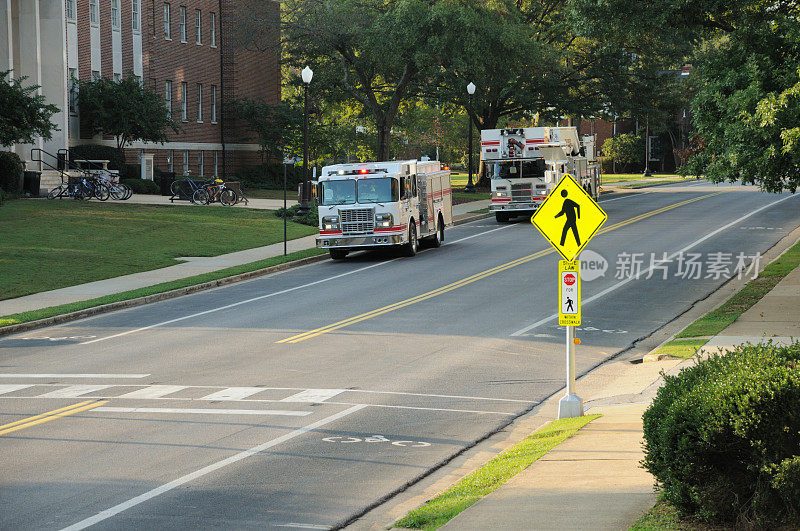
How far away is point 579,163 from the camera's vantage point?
44.5 meters

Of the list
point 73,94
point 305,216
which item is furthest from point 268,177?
point 305,216

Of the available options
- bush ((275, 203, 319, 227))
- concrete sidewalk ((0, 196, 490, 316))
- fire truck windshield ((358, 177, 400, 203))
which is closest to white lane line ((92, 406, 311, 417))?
concrete sidewalk ((0, 196, 490, 316))

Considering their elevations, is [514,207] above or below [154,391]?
above

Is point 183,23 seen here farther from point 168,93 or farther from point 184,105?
point 184,105

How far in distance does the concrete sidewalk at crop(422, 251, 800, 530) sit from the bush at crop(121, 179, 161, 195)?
129 ft

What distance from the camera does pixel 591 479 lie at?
8.73 m

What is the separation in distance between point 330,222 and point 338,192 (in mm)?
1004

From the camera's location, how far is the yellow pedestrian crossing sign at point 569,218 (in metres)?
12.5

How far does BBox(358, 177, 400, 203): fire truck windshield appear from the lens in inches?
1191

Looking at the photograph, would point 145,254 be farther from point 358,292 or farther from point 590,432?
point 590,432

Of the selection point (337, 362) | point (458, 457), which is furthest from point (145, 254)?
point (458, 457)

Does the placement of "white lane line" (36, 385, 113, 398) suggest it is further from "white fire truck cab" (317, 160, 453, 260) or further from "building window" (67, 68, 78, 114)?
"building window" (67, 68, 78, 114)

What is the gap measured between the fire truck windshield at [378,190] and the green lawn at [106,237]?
499 centimetres

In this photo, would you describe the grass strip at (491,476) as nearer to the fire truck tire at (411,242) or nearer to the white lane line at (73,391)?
the white lane line at (73,391)
